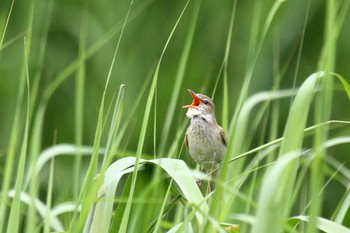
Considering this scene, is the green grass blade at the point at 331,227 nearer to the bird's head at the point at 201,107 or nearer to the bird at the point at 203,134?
the bird at the point at 203,134

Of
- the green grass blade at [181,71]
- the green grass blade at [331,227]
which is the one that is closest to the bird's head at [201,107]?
the green grass blade at [181,71]

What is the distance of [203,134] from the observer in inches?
186

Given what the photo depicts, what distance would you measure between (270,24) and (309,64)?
619cm

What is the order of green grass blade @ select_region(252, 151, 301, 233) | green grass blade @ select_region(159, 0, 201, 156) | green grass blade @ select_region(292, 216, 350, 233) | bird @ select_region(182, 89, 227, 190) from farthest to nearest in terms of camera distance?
bird @ select_region(182, 89, 227, 190) < green grass blade @ select_region(159, 0, 201, 156) < green grass blade @ select_region(292, 216, 350, 233) < green grass blade @ select_region(252, 151, 301, 233)

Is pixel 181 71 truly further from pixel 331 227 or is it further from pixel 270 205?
pixel 270 205

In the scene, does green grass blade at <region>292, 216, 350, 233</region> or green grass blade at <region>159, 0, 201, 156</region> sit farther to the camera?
green grass blade at <region>159, 0, 201, 156</region>

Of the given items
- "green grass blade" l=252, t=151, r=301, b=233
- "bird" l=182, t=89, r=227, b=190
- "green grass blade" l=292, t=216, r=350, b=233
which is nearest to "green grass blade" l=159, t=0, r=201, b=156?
"green grass blade" l=292, t=216, r=350, b=233

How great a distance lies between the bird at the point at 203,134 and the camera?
4.61 m


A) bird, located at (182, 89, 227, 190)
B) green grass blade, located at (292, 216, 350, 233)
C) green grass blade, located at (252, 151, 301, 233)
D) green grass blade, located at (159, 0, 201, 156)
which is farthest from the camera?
bird, located at (182, 89, 227, 190)

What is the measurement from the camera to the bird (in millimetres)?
4605

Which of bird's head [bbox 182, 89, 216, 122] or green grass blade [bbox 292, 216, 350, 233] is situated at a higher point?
bird's head [bbox 182, 89, 216, 122]

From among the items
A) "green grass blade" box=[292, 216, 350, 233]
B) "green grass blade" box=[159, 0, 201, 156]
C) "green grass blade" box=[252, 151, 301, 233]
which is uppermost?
"green grass blade" box=[159, 0, 201, 156]

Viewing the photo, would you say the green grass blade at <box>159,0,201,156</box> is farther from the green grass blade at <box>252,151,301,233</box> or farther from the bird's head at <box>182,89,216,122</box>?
the bird's head at <box>182,89,216,122</box>

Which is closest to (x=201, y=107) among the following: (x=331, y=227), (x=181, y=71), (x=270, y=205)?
(x=181, y=71)
